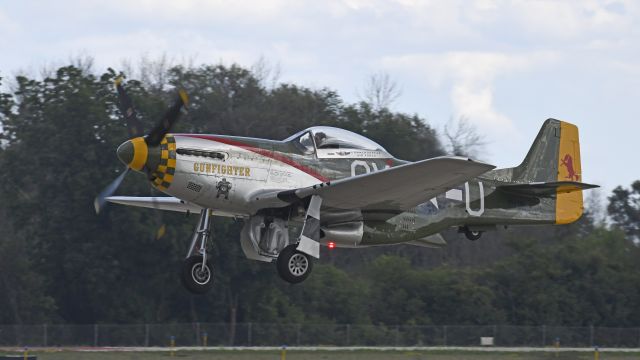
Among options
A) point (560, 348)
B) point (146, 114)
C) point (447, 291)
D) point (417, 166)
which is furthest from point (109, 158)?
point (417, 166)

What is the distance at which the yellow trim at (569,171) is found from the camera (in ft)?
74.8

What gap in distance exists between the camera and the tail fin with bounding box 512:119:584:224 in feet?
75.0

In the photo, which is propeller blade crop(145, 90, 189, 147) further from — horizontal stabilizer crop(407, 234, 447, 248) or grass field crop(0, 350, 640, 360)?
grass field crop(0, 350, 640, 360)

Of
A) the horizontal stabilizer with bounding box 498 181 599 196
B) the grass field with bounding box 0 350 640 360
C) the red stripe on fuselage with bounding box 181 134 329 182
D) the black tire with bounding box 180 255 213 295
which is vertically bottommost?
the grass field with bounding box 0 350 640 360

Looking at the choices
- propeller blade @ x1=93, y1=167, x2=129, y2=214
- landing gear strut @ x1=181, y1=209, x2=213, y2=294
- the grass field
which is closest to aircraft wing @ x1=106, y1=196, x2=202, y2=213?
landing gear strut @ x1=181, y1=209, x2=213, y2=294

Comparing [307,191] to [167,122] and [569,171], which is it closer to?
[167,122]

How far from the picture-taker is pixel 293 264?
19203 millimetres

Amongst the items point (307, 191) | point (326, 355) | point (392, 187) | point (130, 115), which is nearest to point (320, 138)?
point (307, 191)

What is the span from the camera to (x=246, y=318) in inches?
1948

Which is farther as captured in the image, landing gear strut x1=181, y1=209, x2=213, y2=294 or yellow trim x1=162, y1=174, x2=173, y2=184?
landing gear strut x1=181, y1=209, x2=213, y2=294

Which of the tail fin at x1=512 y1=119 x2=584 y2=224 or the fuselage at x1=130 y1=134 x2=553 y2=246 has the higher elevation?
the tail fin at x1=512 y1=119 x2=584 y2=224

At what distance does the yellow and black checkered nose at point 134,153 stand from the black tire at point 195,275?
2.37 m

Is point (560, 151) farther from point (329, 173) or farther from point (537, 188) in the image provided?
point (329, 173)

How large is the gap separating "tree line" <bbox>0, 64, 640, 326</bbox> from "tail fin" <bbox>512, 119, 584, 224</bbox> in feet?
82.0
